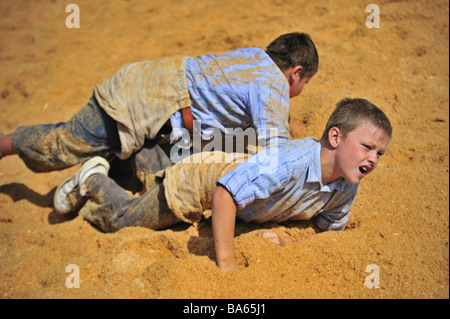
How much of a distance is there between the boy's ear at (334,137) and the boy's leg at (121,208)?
0.98 metres

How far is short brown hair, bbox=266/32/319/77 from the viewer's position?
2.56 m

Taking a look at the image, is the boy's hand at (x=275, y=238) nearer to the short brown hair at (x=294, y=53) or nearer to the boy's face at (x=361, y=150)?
the boy's face at (x=361, y=150)

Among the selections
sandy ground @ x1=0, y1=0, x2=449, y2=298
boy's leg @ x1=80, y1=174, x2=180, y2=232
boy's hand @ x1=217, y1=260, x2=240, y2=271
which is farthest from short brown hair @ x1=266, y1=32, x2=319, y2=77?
boy's hand @ x1=217, y1=260, x2=240, y2=271

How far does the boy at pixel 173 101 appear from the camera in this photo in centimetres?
245

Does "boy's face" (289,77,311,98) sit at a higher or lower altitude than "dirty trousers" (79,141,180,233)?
higher

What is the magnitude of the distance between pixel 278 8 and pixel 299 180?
333cm

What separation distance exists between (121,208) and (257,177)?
102cm

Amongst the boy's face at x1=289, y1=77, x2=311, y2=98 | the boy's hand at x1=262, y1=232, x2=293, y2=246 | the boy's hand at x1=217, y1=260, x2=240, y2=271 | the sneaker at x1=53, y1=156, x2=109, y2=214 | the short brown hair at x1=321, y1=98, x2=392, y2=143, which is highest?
the short brown hair at x1=321, y1=98, x2=392, y2=143

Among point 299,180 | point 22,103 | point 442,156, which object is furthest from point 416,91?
point 22,103

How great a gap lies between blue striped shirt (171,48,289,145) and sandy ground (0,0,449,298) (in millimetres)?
635

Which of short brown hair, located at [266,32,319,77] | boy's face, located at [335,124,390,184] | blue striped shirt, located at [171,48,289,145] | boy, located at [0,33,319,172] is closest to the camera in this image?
boy's face, located at [335,124,390,184]

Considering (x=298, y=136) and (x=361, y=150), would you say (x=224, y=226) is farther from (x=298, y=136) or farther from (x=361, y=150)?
(x=298, y=136)

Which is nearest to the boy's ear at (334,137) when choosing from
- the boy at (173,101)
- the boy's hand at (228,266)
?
the boy at (173,101)

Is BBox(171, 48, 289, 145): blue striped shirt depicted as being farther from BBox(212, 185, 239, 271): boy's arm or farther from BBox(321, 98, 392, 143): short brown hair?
BBox(212, 185, 239, 271): boy's arm
